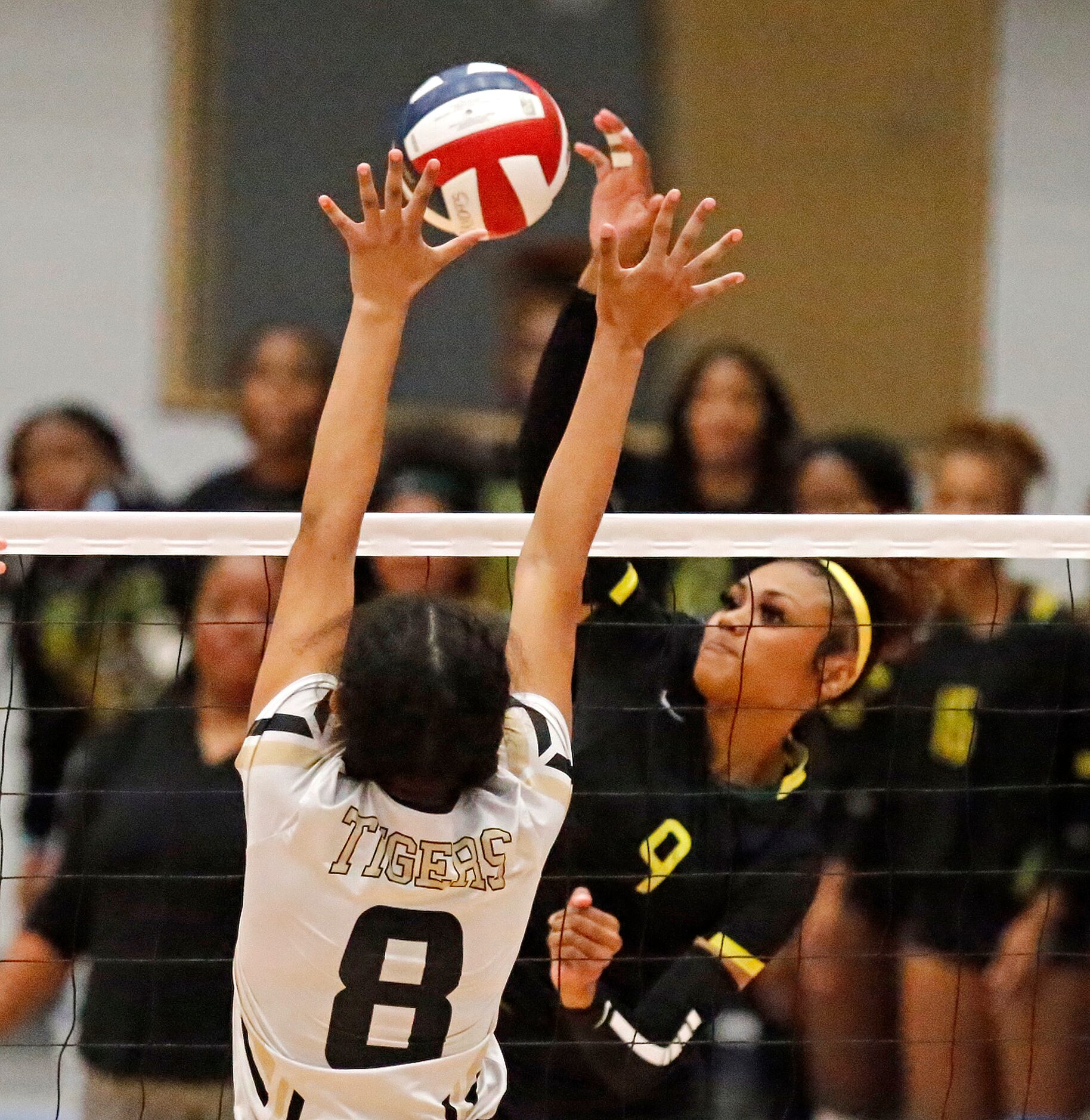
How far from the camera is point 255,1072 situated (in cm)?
185

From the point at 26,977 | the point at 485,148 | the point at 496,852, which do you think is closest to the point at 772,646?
the point at 485,148

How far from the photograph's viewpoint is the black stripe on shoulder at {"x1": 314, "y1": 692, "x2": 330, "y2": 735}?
179 cm

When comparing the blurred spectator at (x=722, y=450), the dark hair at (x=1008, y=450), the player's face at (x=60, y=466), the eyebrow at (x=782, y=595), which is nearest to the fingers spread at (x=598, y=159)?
the eyebrow at (x=782, y=595)

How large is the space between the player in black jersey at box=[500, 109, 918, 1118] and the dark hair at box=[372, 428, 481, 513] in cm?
158

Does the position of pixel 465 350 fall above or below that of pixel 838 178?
below

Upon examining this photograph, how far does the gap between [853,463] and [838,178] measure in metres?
3.38

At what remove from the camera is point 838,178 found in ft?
23.5

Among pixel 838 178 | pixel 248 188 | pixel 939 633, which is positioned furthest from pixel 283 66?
pixel 939 633

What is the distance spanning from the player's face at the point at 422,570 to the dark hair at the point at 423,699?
3.19ft

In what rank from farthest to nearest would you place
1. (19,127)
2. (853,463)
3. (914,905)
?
(19,127) < (853,463) < (914,905)

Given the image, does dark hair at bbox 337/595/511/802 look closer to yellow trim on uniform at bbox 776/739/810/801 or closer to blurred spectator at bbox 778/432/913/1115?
yellow trim on uniform at bbox 776/739/810/801

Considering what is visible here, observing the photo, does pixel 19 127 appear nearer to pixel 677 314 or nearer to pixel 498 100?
pixel 498 100

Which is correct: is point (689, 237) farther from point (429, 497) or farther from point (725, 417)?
point (429, 497)

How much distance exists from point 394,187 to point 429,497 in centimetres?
253
